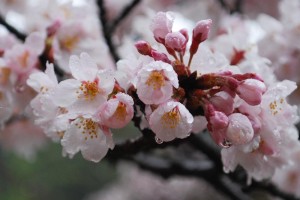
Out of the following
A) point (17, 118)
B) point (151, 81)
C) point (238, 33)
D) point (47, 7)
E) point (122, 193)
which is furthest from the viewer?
point (122, 193)

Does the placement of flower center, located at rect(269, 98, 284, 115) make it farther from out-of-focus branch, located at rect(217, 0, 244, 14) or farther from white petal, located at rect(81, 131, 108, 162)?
out-of-focus branch, located at rect(217, 0, 244, 14)

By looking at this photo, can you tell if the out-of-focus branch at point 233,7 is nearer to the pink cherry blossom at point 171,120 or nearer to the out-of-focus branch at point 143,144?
the out-of-focus branch at point 143,144

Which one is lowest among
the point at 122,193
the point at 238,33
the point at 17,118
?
the point at 122,193

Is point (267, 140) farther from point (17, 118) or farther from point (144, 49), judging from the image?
point (17, 118)

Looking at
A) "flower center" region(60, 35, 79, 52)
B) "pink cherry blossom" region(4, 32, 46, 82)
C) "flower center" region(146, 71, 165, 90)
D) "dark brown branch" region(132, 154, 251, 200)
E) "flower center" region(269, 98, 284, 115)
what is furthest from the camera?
"dark brown branch" region(132, 154, 251, 200)

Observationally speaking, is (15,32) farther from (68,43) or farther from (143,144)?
(143,144)

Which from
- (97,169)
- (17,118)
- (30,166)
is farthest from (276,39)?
(97,169)

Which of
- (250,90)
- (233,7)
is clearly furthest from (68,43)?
(233,7)

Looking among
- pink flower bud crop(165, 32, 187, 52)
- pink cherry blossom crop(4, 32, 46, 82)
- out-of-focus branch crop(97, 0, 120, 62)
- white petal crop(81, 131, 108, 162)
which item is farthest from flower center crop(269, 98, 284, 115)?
out-of-focus branch crop(97, 0, 120, 62)
